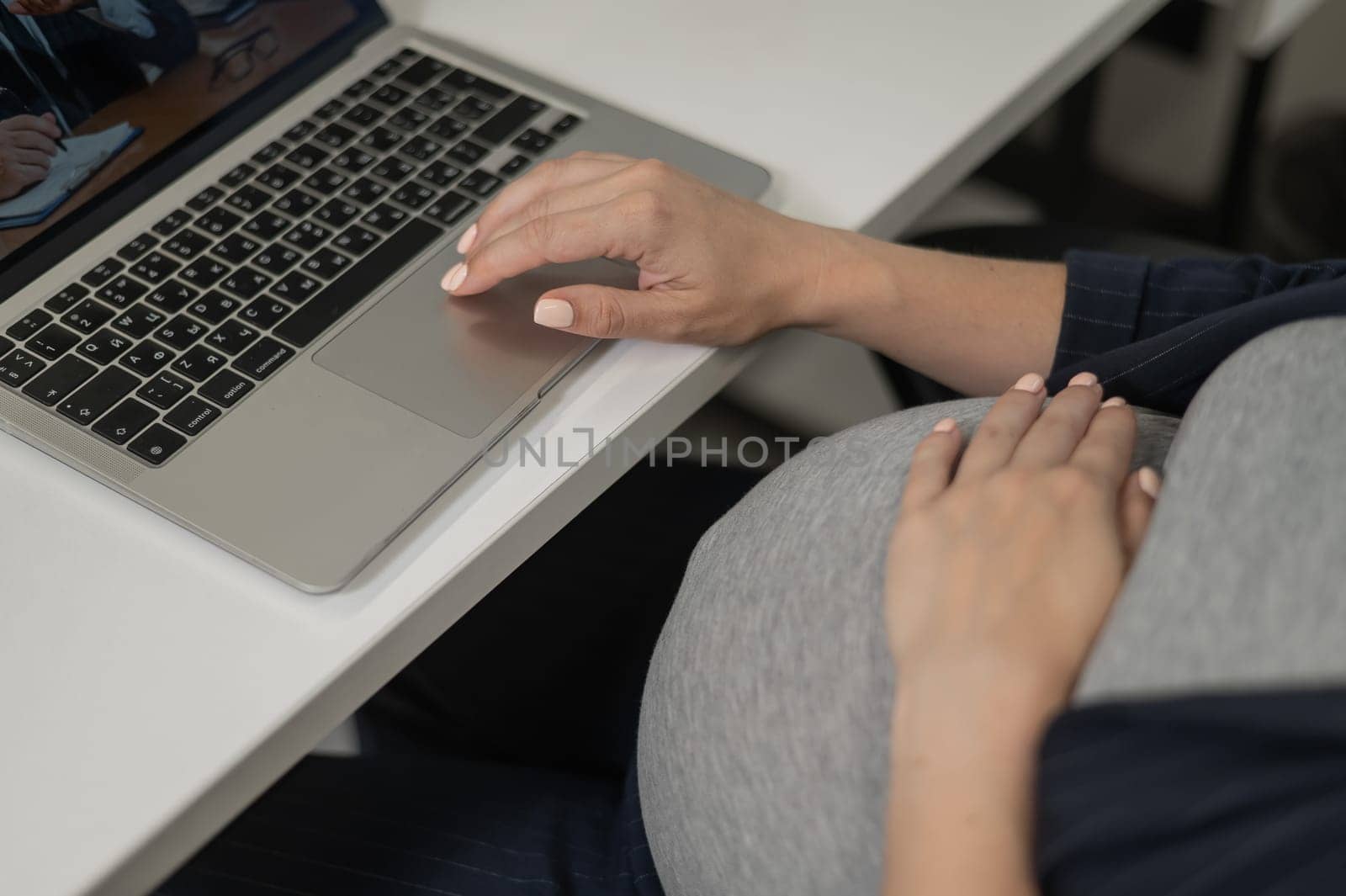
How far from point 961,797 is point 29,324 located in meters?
0.57

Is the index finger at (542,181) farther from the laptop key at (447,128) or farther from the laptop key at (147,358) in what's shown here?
the laptop key at (147,358)

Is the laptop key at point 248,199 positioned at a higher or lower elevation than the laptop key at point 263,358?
higher

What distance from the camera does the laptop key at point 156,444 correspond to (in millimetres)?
633

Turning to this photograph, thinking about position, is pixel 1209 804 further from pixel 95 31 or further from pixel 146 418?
pixel 95 31

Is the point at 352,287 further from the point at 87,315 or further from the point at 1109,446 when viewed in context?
the point at 1109,446

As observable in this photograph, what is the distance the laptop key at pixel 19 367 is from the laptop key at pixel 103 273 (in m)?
0.06

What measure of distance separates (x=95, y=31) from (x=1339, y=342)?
72cm

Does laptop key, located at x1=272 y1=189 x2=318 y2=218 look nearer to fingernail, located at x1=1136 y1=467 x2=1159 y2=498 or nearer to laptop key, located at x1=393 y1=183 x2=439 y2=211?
laptop key, located at x1=393 y1=183 x2=439 y2=211

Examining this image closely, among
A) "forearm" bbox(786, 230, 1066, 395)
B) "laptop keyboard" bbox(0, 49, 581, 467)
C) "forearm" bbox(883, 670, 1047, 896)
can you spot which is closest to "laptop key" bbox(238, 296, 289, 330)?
"laptop keyboard" bbox(0, 49, 581, 467)

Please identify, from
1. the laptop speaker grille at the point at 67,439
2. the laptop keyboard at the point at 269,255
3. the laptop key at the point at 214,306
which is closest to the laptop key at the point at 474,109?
the laptop keyboard at the point at 269,255

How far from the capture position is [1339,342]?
1.81ft

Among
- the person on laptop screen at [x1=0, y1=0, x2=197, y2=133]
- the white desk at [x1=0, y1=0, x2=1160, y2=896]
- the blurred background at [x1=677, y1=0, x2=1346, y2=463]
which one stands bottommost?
the blurred background at [x1=677, y1=0, x2=1346, y2=463]

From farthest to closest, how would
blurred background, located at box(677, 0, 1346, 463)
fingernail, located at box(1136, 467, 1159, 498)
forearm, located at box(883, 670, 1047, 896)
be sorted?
blurred background, located at box(677, 0, 1346, 463), fingernail, located at box(1136, 467, 1159, 498), forearm, located at box(883, 670, 1047, 896)

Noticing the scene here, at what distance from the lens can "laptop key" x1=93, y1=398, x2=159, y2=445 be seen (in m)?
0.64
